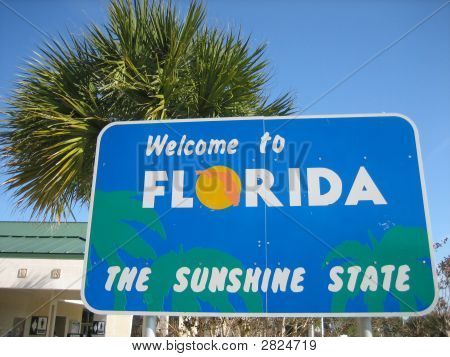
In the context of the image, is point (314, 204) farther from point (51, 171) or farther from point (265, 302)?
point (51, 171)

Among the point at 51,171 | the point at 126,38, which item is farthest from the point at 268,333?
the point at 126,38

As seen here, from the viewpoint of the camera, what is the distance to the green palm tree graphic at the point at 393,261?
1.33 meters

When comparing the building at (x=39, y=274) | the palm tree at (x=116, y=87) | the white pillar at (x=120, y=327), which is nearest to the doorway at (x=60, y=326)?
the building at (x=39, y=274)

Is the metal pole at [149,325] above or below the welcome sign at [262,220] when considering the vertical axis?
below

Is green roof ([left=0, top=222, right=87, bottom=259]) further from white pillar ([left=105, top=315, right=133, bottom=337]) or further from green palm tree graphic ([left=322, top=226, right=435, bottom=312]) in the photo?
green palm tree graphic ([left=322, top=226, right=435, bottom=312])

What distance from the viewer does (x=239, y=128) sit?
→ 160 centimetres

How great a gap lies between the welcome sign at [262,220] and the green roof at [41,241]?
33.4ft

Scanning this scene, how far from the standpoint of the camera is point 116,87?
13.7ft

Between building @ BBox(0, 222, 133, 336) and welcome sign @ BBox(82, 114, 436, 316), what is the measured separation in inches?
351

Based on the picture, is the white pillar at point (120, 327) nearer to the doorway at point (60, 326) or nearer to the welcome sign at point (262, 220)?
the welcome sign at point (262, 220)

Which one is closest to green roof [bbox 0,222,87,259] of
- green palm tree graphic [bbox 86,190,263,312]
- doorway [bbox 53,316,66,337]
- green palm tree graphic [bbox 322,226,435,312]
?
doorway [bbox 53,316,66,337]
